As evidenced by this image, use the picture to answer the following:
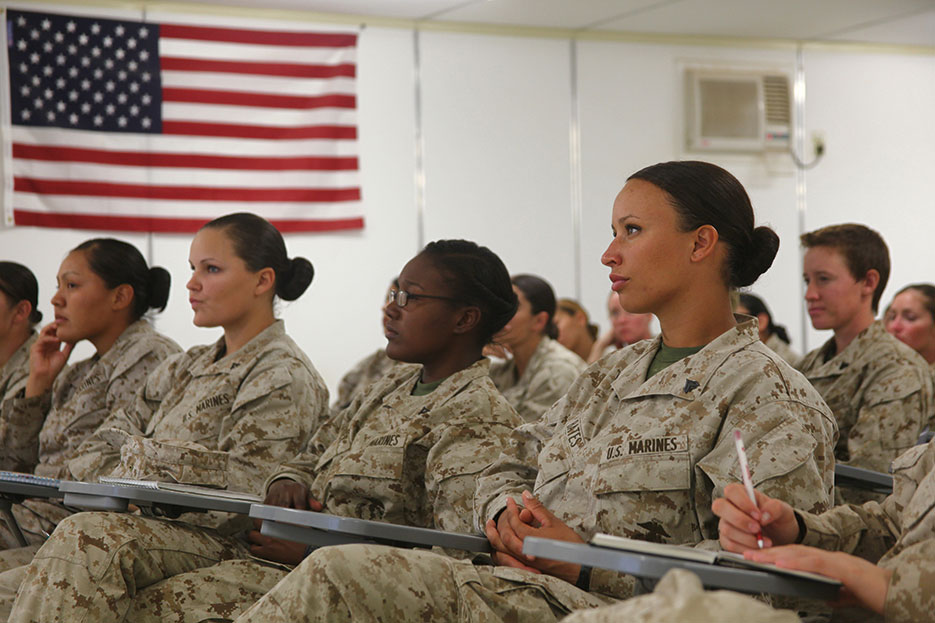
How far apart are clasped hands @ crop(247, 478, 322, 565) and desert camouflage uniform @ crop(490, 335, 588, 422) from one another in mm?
2407

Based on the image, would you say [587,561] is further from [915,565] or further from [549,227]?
[549,227]

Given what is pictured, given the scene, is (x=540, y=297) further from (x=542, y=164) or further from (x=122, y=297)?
(x=542, y=164)

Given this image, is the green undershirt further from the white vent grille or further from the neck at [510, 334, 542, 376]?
the white vent grille

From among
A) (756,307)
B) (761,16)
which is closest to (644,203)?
(756,307)

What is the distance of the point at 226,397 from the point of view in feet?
10.7

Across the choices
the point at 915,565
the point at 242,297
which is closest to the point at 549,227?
the point at 242,297

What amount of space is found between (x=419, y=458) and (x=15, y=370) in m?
2.47

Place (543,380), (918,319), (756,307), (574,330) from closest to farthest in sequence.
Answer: (918,319) < (543,380) < (756,307) < (574,330)

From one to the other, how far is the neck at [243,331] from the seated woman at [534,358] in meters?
1.89

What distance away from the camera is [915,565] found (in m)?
1.61

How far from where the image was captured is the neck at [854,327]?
12.5 ft

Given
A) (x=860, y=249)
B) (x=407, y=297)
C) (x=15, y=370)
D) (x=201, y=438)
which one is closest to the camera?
(x=407, y=297)

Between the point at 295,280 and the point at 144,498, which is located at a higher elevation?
the point at 295,280

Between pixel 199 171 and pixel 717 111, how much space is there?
11.9 feet
